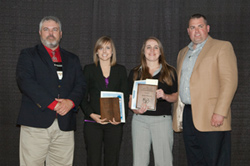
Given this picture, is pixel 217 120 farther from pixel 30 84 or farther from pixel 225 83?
pixel 30 84

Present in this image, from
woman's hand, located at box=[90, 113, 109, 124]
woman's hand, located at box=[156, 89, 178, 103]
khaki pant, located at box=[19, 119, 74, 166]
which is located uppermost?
woman's hand, located at box=[156, 89, 178, 103]

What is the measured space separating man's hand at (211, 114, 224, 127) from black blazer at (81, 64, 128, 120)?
1.00 metres

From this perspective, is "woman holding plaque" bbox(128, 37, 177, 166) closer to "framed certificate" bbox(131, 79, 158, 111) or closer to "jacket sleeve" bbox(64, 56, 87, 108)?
"framed certificate" bbox(131, 79, 158, 111)

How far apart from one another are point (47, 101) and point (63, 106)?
18cm

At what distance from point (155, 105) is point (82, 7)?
6.88 ft

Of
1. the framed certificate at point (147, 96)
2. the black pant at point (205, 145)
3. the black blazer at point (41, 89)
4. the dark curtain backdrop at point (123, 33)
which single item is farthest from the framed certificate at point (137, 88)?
the dark curtain backdrop at point (123, 33)

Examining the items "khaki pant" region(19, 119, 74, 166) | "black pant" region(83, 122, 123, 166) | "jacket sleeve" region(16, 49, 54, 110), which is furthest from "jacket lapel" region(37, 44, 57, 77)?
"black pant" region(83, 122, 123, 166)

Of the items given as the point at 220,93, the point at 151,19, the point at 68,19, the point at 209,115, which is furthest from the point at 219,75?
the point at 68,19

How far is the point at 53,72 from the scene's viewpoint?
8.30 ft

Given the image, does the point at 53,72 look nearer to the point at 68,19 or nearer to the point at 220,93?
the point at 68,19

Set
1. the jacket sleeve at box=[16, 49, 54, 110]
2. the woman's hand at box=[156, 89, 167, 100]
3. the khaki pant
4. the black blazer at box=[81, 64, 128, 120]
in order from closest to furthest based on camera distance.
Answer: the jacket sleeve at box=[16, 49, 54, 110] → the khaki pant → the woman's hand at box=[156, 89, 167, 100] → the black blazer at box=[81, 64, 128, 120]

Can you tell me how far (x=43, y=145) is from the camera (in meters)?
2.52

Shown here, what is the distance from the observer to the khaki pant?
8.16 feet

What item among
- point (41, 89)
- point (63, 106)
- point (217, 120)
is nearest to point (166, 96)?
point (217, 120)
